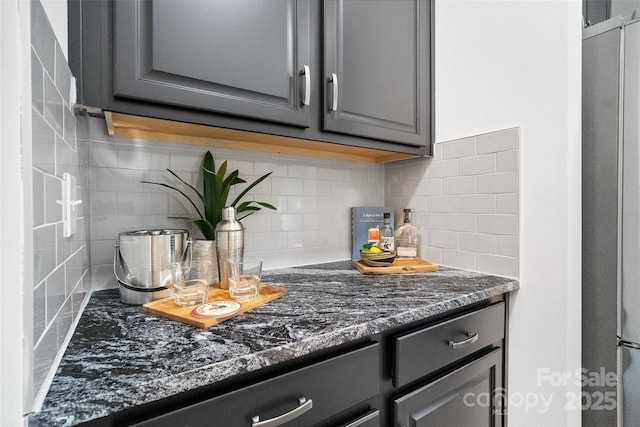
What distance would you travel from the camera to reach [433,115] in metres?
1.47

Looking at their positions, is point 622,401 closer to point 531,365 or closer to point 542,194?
point 531,365

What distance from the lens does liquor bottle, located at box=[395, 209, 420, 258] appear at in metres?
1.54

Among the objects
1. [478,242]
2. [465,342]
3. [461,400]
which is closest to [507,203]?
[478,242]

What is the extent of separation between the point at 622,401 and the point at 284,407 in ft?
3.75

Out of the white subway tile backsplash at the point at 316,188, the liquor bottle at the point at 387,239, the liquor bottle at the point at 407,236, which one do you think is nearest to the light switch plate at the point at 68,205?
the white subway tile backsplash at the point at 316,188

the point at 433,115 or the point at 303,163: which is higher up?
the point at 433,115

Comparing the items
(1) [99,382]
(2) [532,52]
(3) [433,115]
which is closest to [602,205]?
(2) [532,52]

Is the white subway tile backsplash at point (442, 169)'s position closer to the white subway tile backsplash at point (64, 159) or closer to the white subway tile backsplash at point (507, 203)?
the white subway tile backsplash at point (507, 203)

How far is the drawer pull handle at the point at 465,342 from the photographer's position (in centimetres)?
97

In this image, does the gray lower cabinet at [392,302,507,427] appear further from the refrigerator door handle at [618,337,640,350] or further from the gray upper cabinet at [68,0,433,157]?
the gray upper cabinet at [68,0,433,157]

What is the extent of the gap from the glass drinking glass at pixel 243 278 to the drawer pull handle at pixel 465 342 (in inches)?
23.9

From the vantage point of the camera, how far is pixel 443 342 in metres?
0.95

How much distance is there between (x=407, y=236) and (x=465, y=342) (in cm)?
64

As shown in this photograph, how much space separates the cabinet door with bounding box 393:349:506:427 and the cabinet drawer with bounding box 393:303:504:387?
5cm
